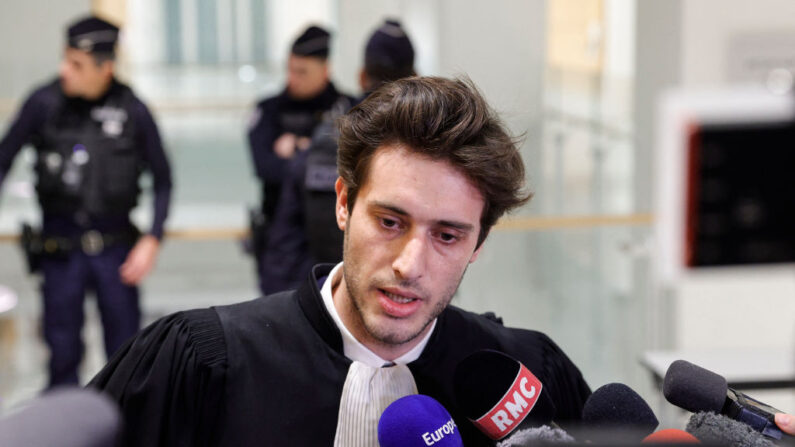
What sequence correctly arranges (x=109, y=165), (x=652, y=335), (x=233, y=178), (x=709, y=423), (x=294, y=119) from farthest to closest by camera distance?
(x=233, y=178)
(x=652, y=335)
(x=294, y=119)
(x=109, y=165)
(x=709, y=423)

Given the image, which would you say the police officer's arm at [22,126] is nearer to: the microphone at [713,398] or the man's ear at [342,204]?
the man's ear at [342,204]

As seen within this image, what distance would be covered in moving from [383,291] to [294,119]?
9.84 feet

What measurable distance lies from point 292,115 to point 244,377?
9.71ft

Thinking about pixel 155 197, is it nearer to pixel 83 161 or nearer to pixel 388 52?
pixel 83 161

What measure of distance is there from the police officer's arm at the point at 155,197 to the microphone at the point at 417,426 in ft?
9.36

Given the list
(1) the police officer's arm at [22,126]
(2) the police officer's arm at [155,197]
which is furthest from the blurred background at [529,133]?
(1) the police officer's arm at [22,126]

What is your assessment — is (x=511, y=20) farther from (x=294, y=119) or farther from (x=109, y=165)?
(x=109, y=165)

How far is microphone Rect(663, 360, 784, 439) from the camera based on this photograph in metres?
1.34

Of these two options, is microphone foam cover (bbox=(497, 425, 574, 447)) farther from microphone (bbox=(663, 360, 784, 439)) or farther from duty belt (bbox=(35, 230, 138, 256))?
A: duty belt (bbox=(35, 230, 138, 256))

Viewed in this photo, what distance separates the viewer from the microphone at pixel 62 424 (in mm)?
710

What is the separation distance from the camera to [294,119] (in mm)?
4531

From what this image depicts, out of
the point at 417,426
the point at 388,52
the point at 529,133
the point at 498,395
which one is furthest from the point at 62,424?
the point at 529,133

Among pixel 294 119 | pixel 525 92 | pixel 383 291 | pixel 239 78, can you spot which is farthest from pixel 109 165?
pixel 383 291

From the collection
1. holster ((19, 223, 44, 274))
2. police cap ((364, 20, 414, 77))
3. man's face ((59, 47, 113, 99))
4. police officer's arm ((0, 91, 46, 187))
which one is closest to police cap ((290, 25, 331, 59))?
man's face ((59, 47, 113, 99))
